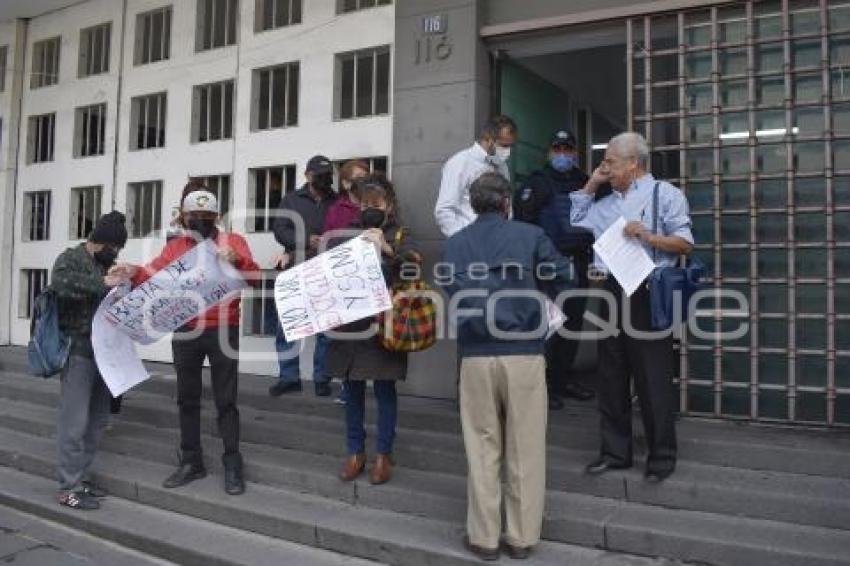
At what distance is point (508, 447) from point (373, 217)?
62.1 inches

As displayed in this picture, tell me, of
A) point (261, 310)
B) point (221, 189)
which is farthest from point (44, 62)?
point (261, 310)

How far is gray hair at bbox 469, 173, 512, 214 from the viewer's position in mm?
3916

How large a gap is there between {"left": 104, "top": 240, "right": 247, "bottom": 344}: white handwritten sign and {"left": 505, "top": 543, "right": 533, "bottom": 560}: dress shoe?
243cm

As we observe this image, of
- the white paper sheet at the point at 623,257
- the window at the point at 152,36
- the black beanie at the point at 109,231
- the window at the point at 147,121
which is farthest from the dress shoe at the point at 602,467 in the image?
the window at the point at 152,36

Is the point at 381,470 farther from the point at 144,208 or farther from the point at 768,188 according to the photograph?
the point at 144,208

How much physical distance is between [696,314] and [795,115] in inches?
58.2

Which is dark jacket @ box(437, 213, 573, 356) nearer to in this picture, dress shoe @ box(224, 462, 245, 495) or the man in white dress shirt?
the man in white dress shirt

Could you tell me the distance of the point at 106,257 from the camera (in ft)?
16.6

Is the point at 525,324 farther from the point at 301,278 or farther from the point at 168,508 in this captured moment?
the point at 168,508

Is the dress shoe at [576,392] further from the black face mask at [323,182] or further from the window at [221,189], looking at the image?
the window at [221,189]

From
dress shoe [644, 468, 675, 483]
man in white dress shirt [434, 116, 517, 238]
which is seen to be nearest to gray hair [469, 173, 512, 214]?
man in white dress shirt [434, 116, 517, 238]

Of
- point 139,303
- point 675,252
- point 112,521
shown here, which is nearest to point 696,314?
point 675,252

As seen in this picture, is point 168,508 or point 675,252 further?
point 168,508

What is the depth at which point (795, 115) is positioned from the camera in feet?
16.5
